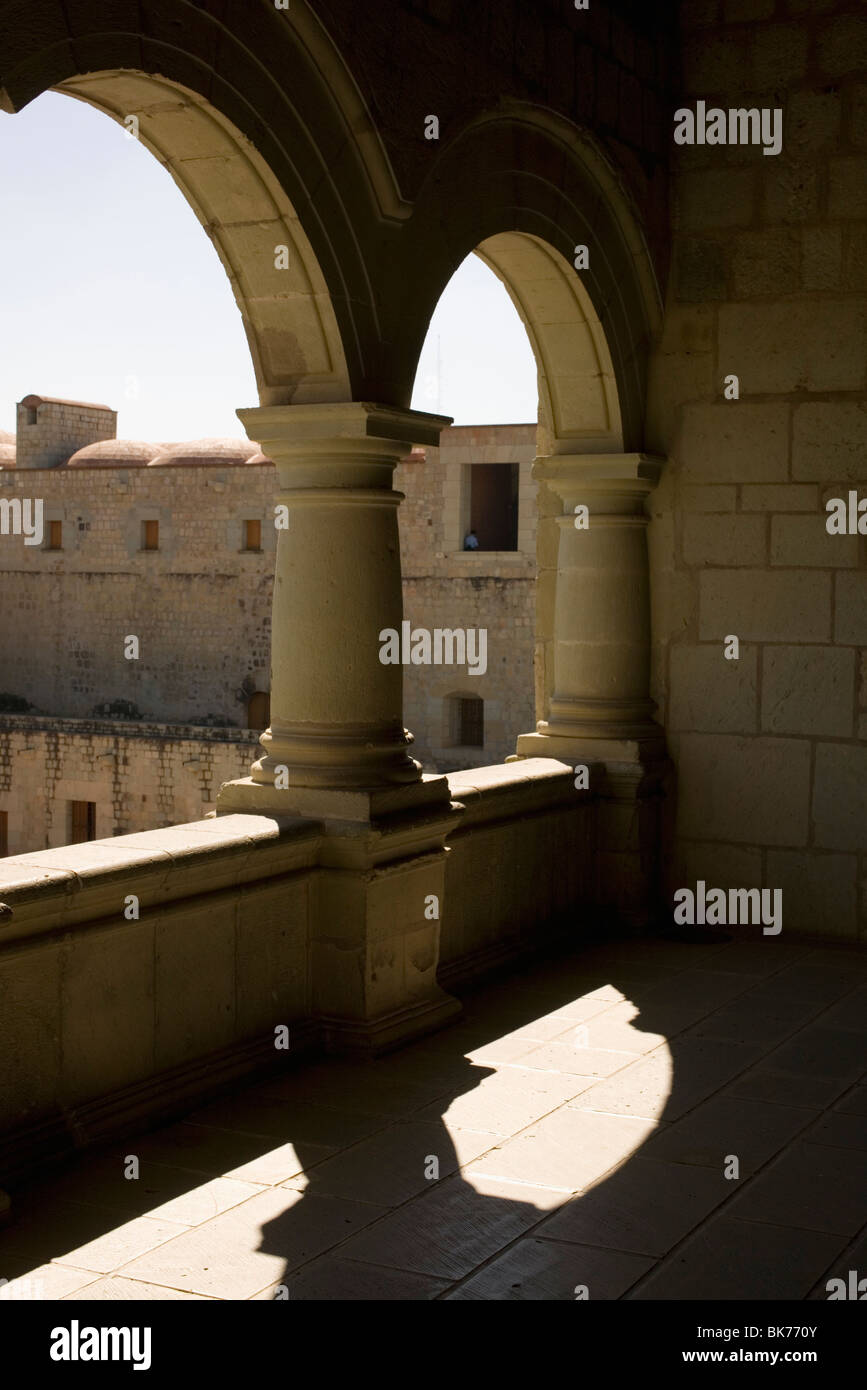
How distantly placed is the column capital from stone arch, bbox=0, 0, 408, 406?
2.1 inches

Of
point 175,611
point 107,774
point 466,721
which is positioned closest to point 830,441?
point 107,774

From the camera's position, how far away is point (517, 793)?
5.20 metres

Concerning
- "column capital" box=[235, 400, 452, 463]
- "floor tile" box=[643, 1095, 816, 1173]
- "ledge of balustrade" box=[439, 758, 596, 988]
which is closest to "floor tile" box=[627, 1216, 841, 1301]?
"floor tile" box=[643, 1095, 816, 1173]

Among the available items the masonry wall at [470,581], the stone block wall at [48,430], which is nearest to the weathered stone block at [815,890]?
the masonry wall at [470,581]

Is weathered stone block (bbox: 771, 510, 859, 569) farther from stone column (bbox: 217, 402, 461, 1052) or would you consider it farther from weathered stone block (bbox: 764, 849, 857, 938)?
stone column (bbox: 217, 402, 461, 1052)

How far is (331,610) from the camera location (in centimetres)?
417

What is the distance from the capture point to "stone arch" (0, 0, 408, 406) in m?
3.33

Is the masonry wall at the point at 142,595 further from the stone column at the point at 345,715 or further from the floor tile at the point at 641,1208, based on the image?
the floor tile at the point at 641,1208

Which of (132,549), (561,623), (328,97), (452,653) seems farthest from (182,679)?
(328,97)

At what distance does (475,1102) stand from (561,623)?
101 inches

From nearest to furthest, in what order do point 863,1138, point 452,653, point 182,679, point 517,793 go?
point 863,1138
point 517,793
point 452,653
point 182,679

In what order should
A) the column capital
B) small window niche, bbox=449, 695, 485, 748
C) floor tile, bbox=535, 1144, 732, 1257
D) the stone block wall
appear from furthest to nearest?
the stone block wall < small window niche, bbox=449, 695, 485, 748 < the column capital < floor tile, bbox=535, 1144, 732, 1257

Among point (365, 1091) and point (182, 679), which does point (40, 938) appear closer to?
point (365, 1091)

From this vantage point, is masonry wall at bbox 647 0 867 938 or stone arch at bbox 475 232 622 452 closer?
stone arch at bbox 475 232 622 452
